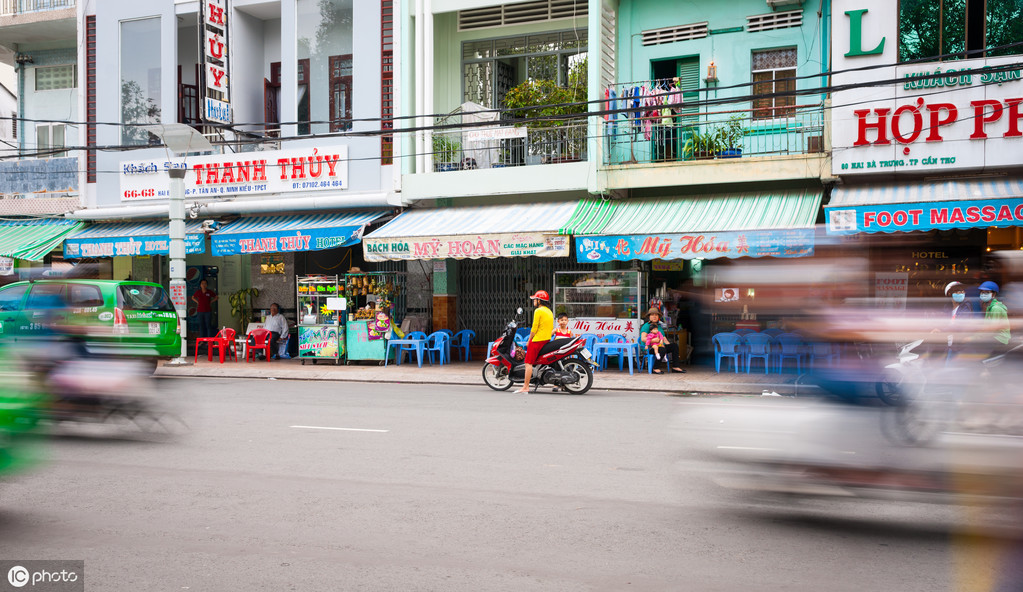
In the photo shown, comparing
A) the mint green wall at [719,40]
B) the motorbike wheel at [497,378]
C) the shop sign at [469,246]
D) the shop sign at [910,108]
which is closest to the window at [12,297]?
the shop sign at [469,246]

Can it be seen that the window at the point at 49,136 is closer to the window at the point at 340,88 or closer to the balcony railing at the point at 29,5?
the balcony railing at the point at 29,5

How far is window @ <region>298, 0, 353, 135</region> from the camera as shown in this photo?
20125 mm

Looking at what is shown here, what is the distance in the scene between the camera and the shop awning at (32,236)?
20.5 m

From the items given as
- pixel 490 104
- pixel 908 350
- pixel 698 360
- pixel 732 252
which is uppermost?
pixel 490 104

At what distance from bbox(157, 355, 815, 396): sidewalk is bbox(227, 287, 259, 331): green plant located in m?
2.14

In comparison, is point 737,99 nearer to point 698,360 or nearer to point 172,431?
point 698,360

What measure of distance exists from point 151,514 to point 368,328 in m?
12.9

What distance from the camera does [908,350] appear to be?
5773 mm

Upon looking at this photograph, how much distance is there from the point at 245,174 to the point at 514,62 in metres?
7.18

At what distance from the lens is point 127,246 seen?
2036cm

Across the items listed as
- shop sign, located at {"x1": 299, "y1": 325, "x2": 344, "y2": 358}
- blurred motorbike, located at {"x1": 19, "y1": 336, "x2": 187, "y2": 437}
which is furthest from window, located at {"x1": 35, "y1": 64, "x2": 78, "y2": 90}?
blurred motorbike, located at {"x1": 19, "y1": 336, "x2": 187, "y2": 437}

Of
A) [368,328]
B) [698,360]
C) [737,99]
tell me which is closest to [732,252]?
[737,99]

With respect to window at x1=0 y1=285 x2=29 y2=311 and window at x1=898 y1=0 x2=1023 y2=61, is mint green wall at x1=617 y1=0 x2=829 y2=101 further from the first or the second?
window at x1=0 y1=285 x2=29 y2=311

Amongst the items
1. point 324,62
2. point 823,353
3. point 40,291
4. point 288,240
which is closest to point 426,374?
point 288,240
